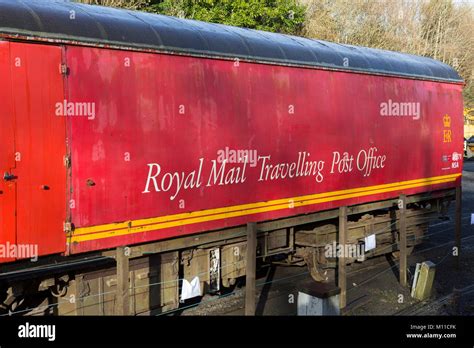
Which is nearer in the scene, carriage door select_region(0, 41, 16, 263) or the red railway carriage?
carriage door select_region(0, 41, 16, 263)

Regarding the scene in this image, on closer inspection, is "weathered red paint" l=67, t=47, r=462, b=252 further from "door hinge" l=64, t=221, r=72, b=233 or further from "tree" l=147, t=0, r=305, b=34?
"tree" l=147, t=0, r=305, b=34

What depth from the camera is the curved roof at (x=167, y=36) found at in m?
4.98

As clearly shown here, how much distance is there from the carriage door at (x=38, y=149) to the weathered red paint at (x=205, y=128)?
0.16 m

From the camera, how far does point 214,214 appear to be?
6.64m

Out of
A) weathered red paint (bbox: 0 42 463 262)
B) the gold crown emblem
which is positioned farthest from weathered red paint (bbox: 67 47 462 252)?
the gold crown emblem

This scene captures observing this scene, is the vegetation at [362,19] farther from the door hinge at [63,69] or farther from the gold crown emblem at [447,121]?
the door hinge at [63,69]

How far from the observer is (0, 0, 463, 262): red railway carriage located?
16.2 feet

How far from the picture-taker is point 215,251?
7184 mm

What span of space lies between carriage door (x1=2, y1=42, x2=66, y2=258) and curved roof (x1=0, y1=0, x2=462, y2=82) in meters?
0.23

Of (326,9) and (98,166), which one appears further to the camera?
(326,9)

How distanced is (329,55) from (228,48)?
7.49ft

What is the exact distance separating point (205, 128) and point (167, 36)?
117 cm

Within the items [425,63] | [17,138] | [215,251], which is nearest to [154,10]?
[425,63]

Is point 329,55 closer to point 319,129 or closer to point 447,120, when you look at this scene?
point 319,129
